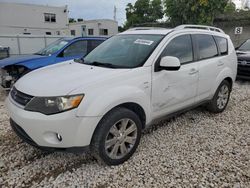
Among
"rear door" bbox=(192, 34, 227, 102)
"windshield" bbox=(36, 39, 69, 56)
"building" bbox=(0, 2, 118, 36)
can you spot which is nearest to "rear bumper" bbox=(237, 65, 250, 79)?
"rear door" bbox=(192, 34, 227, 102)

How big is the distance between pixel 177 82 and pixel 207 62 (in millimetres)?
992

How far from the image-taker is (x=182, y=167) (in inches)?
114

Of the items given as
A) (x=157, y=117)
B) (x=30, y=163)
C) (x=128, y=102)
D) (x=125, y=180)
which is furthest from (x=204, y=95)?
(x=30, y=163)

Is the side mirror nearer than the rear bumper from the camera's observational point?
Yes

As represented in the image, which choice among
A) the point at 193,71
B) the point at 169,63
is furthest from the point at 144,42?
the point at 193,71

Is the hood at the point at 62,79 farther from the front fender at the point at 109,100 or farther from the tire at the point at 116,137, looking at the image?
the tire at the point at 116,137

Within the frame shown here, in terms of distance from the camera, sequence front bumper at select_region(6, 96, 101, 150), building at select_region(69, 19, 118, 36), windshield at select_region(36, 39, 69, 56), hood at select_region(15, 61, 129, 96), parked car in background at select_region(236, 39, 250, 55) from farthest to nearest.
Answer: building at select_region(69, 19, 118, 36) < parked car in background at select_region(236, 39, 250, 55) < windshield at select_region(36, 39, 69, 56) < hood at select_region(15, 61, 129, 96) < front bumper at select_region(6, 96, 101, 150)

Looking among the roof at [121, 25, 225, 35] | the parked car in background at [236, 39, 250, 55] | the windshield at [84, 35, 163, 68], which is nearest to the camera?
the windshield at [84, 35, 163, 68]

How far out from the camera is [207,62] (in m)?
4.10

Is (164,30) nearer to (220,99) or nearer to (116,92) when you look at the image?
(116,92)

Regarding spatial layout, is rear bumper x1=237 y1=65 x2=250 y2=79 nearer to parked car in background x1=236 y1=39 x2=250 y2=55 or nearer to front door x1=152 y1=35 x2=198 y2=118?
parked car in background x1=236 y1=39 x2=250 y2=55

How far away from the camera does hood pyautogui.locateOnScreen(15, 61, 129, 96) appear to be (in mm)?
2543

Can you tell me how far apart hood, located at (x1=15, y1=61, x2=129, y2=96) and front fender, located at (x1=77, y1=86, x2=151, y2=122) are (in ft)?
0.60

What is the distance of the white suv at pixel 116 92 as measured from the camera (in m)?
2.48
